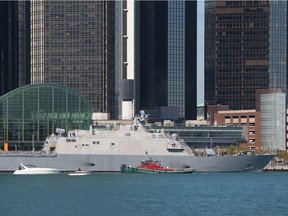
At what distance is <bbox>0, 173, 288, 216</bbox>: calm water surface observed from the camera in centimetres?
14238

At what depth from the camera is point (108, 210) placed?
141 meters

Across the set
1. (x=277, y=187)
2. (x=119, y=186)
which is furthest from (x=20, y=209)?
(x=277, y=187)

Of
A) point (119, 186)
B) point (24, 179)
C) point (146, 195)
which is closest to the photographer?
point (146, 195)

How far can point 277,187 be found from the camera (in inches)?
7259

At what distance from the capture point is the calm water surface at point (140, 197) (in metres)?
142

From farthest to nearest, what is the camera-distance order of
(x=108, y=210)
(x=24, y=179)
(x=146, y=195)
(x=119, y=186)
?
(x=24, y=179), (x=119, y=186), (x=146, y=195), (x=108, y=210)

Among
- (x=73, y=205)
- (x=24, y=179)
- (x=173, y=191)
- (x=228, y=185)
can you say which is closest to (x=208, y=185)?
(x=228, y=185)

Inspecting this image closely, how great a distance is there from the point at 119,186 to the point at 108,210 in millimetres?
39628

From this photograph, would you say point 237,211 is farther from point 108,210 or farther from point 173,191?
point 173,191

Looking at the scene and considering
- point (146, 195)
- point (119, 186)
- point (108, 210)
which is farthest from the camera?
point (119, 186)

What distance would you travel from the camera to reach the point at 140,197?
159750 mm

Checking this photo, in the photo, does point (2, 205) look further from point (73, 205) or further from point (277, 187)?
point (277, 187)

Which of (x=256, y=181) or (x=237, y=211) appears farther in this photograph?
(x=256, y=181)

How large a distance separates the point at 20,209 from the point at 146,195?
24147 mm
